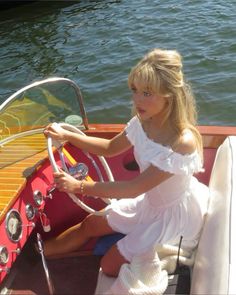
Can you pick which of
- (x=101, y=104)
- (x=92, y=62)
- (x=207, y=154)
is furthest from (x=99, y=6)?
(x=207, y=154)

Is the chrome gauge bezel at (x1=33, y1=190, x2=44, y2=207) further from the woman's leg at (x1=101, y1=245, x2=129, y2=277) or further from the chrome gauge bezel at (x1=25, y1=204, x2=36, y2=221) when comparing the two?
the woman's leg at (x1=101, y1=245, x2=129, y2=277)

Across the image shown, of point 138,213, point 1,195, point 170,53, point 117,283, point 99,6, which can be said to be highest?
point 170,53

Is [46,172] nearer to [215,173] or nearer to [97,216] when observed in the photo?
[97,216]

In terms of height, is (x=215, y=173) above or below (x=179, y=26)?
above

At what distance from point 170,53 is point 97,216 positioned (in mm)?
990

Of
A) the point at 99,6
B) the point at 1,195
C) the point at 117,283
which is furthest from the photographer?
the point at 99,6

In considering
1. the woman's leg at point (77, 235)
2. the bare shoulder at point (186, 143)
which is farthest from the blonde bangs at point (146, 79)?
the woman's leg at point (77, 235)

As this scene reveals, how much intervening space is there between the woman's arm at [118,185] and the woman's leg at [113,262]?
344mm

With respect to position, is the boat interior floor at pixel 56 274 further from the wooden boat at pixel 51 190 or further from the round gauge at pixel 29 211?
the round gauge at pixel 29 211

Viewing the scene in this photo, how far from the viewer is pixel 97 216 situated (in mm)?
2588

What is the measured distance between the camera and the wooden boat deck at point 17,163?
240 centimetres

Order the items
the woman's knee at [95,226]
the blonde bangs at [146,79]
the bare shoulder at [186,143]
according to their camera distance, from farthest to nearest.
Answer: the woman's knee at [95,226] → the bare shoulder at [186,143] → the blonde bangs at [146,79]

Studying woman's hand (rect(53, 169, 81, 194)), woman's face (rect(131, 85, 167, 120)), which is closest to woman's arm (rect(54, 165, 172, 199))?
woman's hand (rect(53, 169, 81, 194))

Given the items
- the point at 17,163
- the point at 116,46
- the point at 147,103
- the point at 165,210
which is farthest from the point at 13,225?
the point at 116,46
